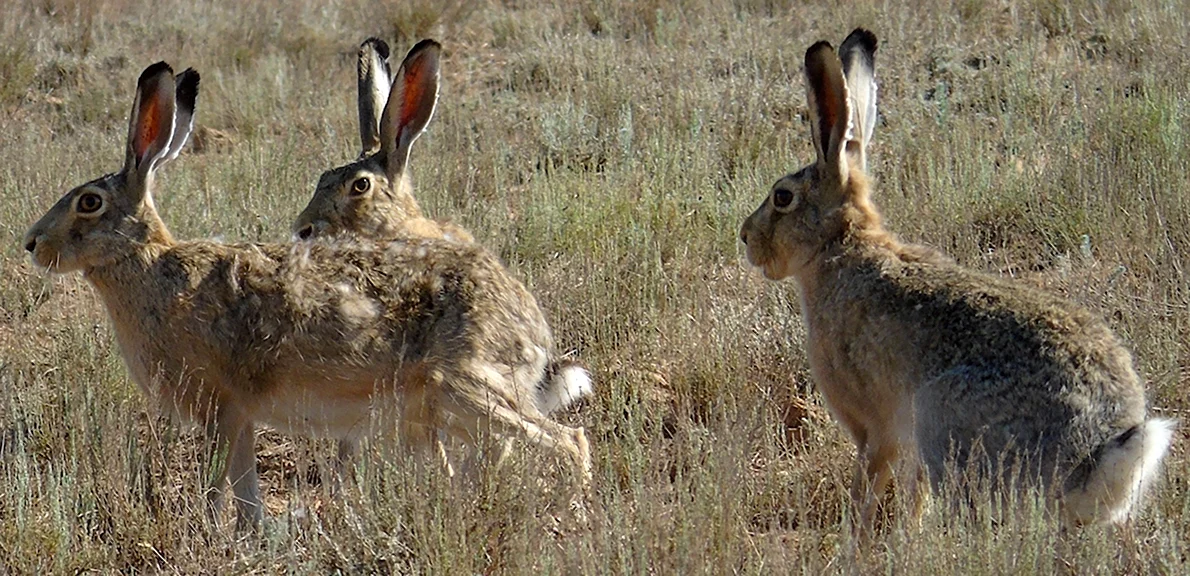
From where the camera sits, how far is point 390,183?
7504mm

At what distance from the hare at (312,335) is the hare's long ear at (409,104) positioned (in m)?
1.92

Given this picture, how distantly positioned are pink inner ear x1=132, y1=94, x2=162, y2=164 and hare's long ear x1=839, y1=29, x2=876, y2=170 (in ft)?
9.09

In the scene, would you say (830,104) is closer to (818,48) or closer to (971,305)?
(818,48)

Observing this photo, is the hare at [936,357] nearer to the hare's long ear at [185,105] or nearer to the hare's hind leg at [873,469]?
the hare's hind leg at [873,469]

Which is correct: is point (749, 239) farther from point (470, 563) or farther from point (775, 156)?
point (775, 156)

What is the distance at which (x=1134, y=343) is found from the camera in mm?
5828

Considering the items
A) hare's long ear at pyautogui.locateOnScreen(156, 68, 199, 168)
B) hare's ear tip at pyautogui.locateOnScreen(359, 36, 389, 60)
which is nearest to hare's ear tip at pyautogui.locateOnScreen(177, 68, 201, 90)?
hare's long ear at pyautogui.locateOnScreen(156, 68, 199, 168)

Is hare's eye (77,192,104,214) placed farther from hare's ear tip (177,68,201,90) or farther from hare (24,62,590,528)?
hare's ear tip (177,68,201,90)

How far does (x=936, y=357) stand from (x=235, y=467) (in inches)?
99.3

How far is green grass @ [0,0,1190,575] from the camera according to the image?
176 inches

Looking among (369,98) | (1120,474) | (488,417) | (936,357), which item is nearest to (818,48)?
(936,357)

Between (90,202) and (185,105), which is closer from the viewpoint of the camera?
(90,202)

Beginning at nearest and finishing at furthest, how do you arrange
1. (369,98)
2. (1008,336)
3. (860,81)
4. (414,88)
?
(1008,336) < (860,81) < (414,88) < (369,98)

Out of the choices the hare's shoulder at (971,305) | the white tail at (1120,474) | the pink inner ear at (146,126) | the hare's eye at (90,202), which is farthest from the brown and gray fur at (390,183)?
the white tail at (1120,474)
